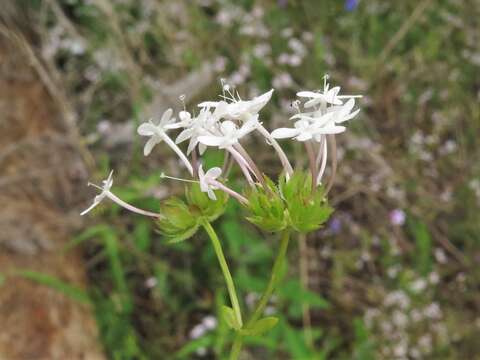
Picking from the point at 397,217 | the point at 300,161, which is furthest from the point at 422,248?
the point at 300,161

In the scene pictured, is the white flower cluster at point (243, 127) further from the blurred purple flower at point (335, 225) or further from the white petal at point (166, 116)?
the blurred purple flower at point (335, 225)

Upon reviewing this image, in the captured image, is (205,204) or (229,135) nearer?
(229,135)

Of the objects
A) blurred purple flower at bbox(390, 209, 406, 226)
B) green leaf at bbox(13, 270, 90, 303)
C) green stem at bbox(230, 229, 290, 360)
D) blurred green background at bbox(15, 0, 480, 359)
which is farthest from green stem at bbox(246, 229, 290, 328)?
blurred purple flower at bbox(390, 209, 406, 226)

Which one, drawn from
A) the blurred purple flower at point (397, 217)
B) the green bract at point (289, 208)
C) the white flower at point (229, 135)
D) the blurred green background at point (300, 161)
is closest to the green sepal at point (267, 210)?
the green bract at point (289, 208)

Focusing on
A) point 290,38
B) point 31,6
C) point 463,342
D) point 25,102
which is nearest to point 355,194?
point 463,342

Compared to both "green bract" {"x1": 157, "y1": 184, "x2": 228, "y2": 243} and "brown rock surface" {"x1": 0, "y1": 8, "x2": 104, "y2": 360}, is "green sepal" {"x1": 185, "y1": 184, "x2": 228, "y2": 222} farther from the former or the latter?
"brown rock surface" {"x1": 0, "y1": 8, "x2": 104, "y2": 360}

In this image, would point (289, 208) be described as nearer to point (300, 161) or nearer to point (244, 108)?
point (244, 108)

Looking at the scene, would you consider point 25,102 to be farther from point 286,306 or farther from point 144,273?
point 286,306
